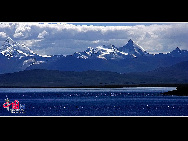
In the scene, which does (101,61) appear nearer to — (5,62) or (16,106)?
(5,62)

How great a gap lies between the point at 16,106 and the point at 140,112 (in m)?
22.3

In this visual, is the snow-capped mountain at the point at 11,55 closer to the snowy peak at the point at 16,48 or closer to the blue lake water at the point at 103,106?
the snowy peak at the point at 16,48

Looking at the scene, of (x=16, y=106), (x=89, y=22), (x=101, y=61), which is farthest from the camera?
(x=101, y=61)

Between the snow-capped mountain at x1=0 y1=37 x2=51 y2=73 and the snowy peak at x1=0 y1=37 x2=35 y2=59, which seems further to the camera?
the snow-capped mountain at x1=0 y1=37 x2=51 y2=73

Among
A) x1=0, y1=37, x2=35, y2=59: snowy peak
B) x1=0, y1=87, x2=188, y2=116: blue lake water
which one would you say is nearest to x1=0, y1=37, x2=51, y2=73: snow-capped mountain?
x1=0, y1=37, x2=35, y2=59: snowy peak

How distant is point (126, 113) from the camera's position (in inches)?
2426

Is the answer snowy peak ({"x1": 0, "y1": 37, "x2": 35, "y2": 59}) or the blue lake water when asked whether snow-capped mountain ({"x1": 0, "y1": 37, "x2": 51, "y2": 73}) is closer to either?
snowy peak ({"x1": 0, "y1": 37, "x2": 35, "y2": 59})

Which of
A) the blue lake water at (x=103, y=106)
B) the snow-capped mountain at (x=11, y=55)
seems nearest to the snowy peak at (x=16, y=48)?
the snow-capped mountain at (x=11, y=55)

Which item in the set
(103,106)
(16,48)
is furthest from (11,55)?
(103,106)

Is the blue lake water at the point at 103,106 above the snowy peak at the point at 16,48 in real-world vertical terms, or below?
below

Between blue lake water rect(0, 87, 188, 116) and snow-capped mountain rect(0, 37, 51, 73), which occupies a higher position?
snow-capped mountain rect(0, 37, 51, 73)

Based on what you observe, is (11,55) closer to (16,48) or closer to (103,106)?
(16,48)

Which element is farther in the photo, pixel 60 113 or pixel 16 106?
pixel 60 113

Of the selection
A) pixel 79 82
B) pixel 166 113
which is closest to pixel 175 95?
pixel 166 113
